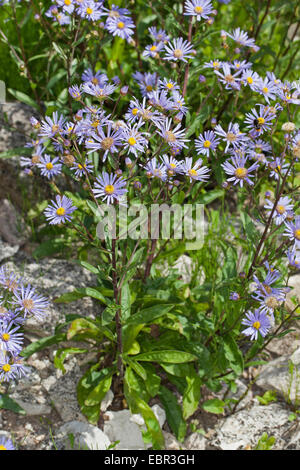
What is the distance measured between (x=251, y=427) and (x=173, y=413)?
1.78ft

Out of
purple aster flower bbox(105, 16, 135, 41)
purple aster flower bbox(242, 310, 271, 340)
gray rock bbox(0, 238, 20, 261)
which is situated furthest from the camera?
gray rock bbox(0, 238, 20, 261)

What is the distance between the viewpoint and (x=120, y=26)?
12.2 feet

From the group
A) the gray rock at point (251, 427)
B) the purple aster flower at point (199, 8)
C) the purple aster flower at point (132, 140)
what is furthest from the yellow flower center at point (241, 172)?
the gray rock at point (251, 427)

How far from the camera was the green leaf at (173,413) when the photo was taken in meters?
3.43

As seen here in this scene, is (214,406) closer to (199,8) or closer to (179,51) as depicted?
(179,51)

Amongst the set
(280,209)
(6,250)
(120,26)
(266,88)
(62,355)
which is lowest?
(62,355)

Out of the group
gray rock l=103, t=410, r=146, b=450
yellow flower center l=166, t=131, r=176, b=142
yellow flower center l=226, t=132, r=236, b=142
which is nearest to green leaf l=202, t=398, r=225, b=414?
gray rock l=103, t=410, r=146, b=450

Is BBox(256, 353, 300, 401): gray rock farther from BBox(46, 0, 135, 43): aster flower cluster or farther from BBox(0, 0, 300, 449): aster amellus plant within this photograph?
BBox(46, 0, 135, 43): aster flower cluster

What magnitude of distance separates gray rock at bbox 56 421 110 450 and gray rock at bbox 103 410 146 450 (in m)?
0.07

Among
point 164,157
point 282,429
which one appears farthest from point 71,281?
point 282,429

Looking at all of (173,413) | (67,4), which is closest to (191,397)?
(173,413)

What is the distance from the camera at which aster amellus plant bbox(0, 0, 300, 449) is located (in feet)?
9.14

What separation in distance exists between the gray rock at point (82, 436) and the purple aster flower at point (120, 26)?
8.63 feet
